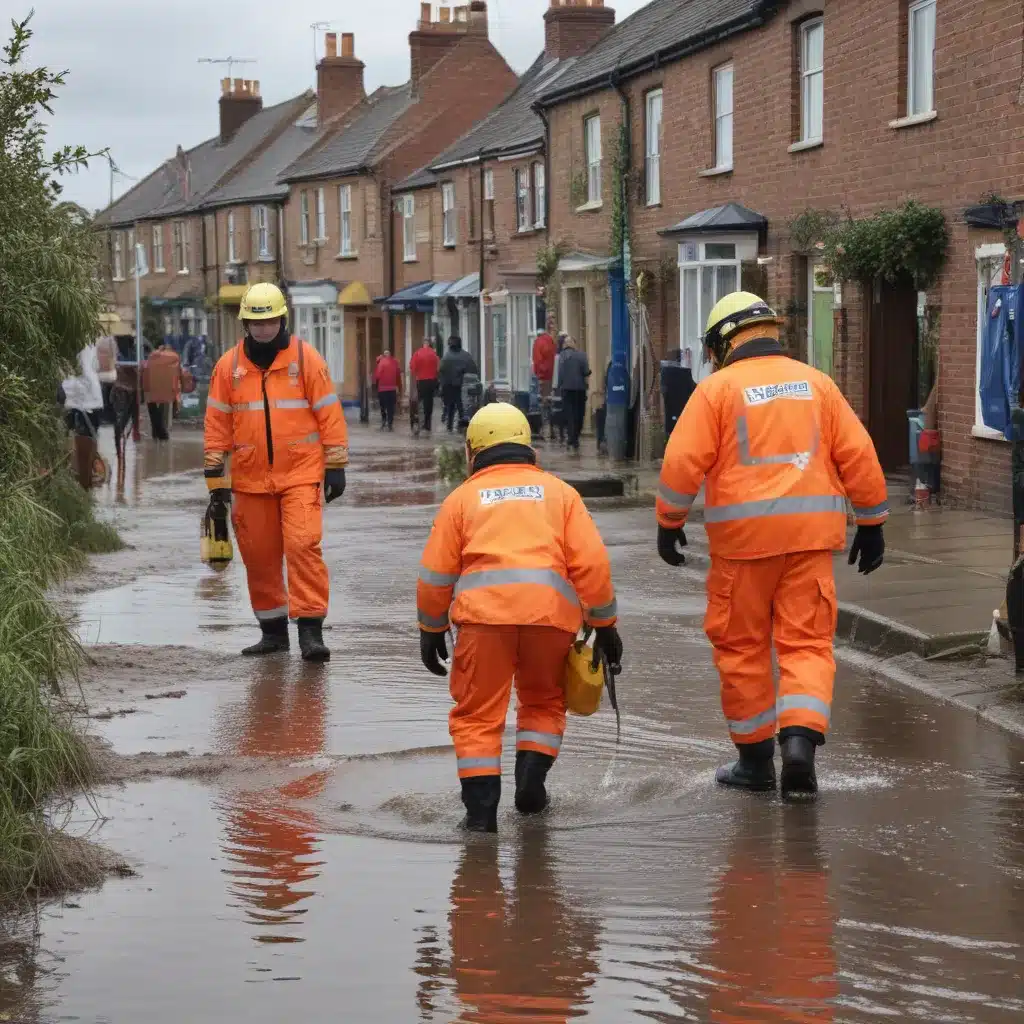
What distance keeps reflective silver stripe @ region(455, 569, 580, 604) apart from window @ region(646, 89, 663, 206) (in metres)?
21.4

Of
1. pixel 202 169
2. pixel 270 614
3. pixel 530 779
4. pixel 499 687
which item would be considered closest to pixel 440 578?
pixel 499 687

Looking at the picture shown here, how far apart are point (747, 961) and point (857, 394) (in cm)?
1559

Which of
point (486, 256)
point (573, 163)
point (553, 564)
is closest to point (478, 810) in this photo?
point (553, 564)

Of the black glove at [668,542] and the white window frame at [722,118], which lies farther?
the white window frame at [722,118]

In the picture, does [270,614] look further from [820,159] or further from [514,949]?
[820,159]

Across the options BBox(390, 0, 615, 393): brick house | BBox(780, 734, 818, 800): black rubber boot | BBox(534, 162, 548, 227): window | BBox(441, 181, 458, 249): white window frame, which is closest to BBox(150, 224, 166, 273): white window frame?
BBox(390, 0, 615, 393): brick house

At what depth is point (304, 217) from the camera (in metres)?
53.3

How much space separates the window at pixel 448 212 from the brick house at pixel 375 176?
360cm

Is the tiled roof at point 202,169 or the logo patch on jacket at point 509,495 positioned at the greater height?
the tiled roof at point 202,169

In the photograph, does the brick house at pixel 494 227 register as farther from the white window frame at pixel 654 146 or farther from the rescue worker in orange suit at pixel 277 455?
the rescue worker in orange suit at pixel 277 455

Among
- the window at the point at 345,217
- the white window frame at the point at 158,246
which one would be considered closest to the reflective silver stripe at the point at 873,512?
the window at the point at 345,217

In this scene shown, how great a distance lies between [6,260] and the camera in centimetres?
1019

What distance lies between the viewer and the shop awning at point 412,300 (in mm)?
43688

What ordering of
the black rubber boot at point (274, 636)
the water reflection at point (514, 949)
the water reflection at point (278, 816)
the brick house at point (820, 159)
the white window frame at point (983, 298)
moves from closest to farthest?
the water reflection at point (514, 949) < the water reflection at point (278, 816) < the black rubber boot at point (274, 636) < the white window frame at point (983, 298) < the brick house at point (820, 159)
